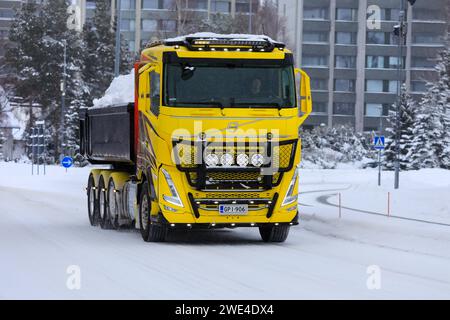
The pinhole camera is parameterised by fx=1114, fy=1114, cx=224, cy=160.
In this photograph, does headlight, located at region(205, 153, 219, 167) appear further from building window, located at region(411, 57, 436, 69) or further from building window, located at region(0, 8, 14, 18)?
building window, located at region(0, 8, 14, 18)

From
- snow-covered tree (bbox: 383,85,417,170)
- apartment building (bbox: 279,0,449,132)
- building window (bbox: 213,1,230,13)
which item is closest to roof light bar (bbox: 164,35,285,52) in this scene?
snow-covered tree (bbox: 383,85,417,170)

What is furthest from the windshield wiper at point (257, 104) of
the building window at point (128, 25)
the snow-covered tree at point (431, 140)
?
the building window at point (128, 25)

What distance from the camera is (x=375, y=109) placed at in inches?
4464

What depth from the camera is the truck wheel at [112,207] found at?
22188 mm

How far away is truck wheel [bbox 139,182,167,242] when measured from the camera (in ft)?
62.2

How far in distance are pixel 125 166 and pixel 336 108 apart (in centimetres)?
9118

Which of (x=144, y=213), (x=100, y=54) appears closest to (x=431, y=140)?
(x=100, y=54)

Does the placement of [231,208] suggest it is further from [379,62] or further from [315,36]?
[379,62]

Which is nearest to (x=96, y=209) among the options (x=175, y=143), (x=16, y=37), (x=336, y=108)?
(x=175, y=143)

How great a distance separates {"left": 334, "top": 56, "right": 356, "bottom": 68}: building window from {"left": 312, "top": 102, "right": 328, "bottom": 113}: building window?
423cm

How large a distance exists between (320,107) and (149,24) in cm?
2283

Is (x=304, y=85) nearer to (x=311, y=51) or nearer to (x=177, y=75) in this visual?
(x=177, y=75)

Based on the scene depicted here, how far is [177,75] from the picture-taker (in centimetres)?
1831

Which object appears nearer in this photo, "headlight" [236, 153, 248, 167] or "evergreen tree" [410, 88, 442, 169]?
"headlight" [236, 153, 248, 167]
